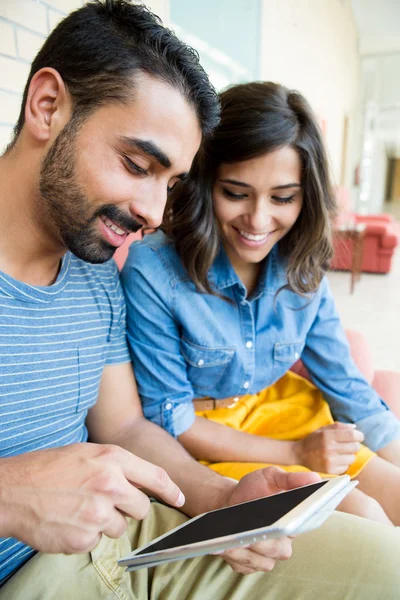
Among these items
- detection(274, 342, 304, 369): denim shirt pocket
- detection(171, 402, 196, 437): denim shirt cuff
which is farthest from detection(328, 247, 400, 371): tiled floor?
detection(171, 402, 196, 437): denim shirt cuff

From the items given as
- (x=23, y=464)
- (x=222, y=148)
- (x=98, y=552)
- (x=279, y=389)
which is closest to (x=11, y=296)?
(x=23, y=464)

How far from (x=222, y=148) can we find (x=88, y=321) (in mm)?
513

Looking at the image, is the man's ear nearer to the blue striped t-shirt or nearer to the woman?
the blue striped t-shirt

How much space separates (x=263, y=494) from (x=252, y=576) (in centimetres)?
14

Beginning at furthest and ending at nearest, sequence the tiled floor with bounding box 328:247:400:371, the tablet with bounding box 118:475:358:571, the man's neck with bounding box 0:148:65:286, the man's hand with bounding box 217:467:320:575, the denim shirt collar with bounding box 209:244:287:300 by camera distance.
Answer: the tiled floor with bounding box 328:247:400:371 < the denim shirt collar with bounding box 209:244:287:300 < the man's neck with bounding box 0:148:65:286 < the man's hand with bounding box 217:467:320:575 < the tablet with bounding box 118:475:358:571

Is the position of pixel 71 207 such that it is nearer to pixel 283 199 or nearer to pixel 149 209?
pixel 149 209

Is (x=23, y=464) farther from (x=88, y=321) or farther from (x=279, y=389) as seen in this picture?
(x=279, y=389)

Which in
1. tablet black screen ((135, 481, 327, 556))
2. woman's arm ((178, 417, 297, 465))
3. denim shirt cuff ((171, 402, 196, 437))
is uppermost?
tablet black screen ((135, 481, 327, 556))

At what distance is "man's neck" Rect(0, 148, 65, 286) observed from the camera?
87 cm

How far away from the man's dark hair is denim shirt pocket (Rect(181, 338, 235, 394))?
22.1 inches

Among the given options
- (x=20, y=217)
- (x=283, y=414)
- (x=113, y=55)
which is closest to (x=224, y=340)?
(x=283, y=414)

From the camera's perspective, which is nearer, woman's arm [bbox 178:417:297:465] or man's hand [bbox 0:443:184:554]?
man's hand [bbox 0:443:184:554]

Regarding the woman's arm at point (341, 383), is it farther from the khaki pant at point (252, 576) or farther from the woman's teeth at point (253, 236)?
the khaki pant at point (252, 576)

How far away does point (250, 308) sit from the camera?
4.19 ft
